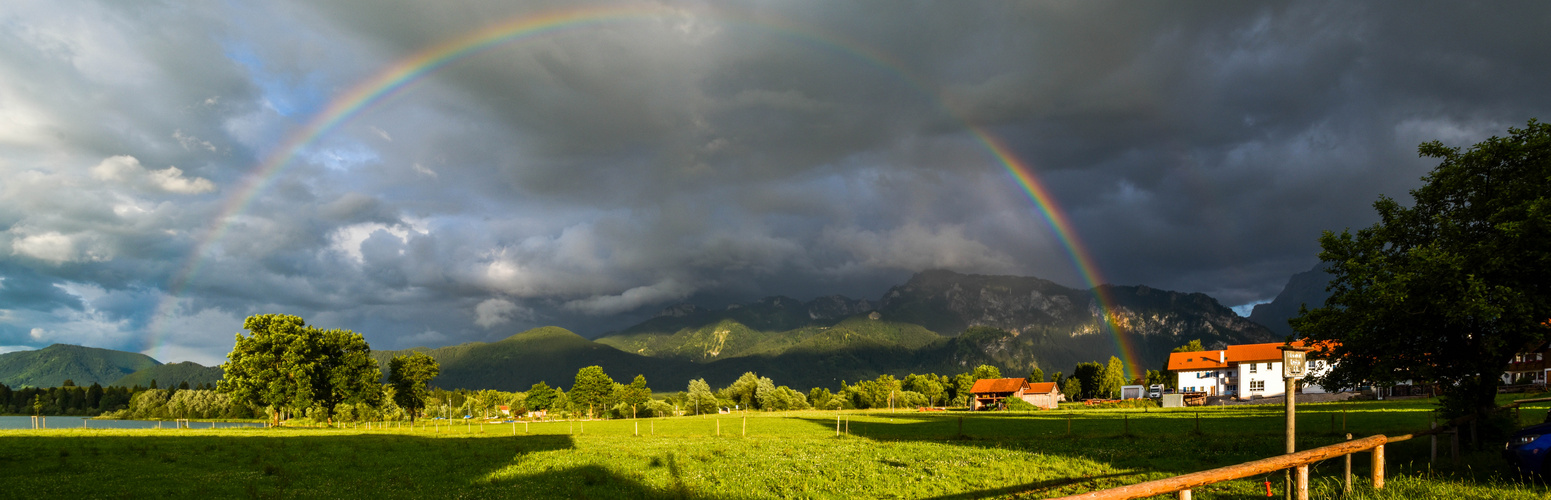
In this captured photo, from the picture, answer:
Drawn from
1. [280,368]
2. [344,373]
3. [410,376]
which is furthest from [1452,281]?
[410,376]

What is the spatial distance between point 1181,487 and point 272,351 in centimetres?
10065

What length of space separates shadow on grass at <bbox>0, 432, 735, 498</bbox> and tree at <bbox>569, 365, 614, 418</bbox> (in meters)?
121

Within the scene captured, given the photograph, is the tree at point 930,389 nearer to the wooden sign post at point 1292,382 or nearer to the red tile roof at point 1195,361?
the red tile roof at point 1195,361

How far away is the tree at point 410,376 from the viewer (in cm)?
11838

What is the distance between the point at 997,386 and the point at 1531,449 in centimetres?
15863

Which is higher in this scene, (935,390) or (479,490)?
(479,490)

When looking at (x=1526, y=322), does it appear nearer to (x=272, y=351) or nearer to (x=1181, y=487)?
(x=1181, y=487)

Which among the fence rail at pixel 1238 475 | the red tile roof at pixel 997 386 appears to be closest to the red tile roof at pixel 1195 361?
the red tile roof at pixel 997 386

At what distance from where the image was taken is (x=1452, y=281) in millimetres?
19875

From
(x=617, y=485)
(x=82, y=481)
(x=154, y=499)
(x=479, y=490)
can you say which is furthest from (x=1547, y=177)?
(x=82, y=481)

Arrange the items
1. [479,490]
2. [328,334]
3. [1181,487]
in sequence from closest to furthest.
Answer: [1181,487] < [479,490] < [328,334]

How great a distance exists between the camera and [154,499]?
2033 cm

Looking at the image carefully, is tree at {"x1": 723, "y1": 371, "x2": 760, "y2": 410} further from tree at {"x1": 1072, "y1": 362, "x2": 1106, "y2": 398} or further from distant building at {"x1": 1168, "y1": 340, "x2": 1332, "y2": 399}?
distant building at {"x1": 1168, "y1": 340, "x2": 1332, "y2": 399}

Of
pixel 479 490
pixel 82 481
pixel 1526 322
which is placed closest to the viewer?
pixel 1526 322
